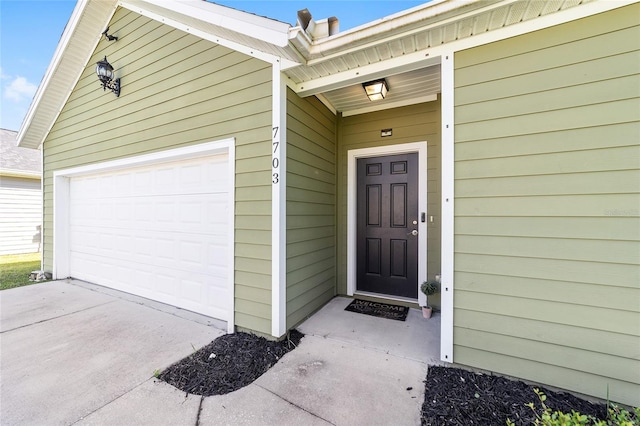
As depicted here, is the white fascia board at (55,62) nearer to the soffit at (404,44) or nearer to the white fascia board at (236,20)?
the white fascia board at (236,20)

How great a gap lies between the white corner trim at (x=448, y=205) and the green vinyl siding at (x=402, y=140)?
1.10m

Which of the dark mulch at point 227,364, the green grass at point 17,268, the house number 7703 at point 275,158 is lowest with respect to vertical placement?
the dark mulch at point 227,364

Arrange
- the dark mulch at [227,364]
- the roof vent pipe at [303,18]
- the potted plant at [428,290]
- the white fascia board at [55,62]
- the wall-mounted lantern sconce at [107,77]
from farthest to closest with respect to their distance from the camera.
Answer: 1. the white fascia board at [55,62]
2. the wall-mounted lantern sconce at [107,77]
3. the potted plant at [428,290]
4. the roof vent pipe at [303,18]
5. the dark mulch at [227,364]

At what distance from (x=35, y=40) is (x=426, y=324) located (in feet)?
26.9

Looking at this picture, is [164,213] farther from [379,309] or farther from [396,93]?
[396,93]

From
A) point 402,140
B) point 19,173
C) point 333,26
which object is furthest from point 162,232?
point 19,173

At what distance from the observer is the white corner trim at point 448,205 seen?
6.47 ft

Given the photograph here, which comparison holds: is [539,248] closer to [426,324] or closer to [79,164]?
[426,324]

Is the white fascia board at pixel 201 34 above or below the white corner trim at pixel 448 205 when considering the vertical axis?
above

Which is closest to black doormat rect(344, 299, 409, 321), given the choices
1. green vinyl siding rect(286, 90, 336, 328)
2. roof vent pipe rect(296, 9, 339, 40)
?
green vinyl siding rect(286, 90, 336, 328)

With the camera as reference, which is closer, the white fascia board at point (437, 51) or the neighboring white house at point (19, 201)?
the white fascia board at point (437, 51)

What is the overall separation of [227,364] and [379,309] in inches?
72.4

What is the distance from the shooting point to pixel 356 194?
357 centimetres

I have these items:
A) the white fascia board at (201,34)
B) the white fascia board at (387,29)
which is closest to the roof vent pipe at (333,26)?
the white fascia board at (387,29)
